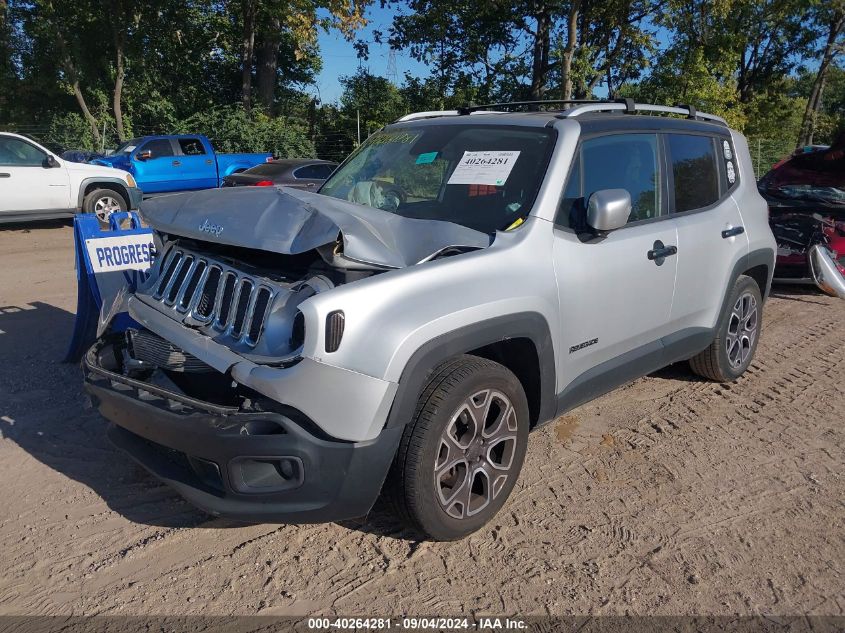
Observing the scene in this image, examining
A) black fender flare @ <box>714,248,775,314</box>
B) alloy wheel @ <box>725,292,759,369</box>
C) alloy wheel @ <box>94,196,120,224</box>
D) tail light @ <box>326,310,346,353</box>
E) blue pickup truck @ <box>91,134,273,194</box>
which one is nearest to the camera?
tail light @ <box>326,310,346,353</box>

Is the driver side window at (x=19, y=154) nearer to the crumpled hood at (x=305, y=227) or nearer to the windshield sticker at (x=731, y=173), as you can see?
the crumpled hood at (x=305, y=227)

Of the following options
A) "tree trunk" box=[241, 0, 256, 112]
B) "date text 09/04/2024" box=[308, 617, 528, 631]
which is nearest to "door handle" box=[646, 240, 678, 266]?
"date text 09/04/2024" box=[308, 617, 528, 631]

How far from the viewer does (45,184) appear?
12.0 meters

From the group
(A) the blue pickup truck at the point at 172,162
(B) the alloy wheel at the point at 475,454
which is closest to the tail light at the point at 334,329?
(B) the alloy wheel at the point at 475,454

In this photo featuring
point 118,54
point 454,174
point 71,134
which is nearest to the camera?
point 454,174

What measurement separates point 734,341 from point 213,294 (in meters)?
3.74

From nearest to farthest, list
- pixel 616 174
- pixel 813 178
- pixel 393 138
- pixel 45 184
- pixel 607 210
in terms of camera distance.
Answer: pixel 607 210 → pixel 616 174 → pixel 393 138 → pixel 813 178 → pixel 45 184

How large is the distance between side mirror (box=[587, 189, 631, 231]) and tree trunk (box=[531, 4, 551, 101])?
2041 centimetres

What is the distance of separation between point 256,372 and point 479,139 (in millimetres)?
1989

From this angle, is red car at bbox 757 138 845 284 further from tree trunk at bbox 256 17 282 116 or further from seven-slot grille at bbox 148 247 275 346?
tree trunk at bbox 256 17 282 116

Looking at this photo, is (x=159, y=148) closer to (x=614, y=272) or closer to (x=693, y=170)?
(x=693, y=170)

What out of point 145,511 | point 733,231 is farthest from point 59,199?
point 733,231

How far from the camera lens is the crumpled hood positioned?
9.84 ft

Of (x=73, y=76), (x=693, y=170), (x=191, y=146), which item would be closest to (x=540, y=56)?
(x=191, y=146)
